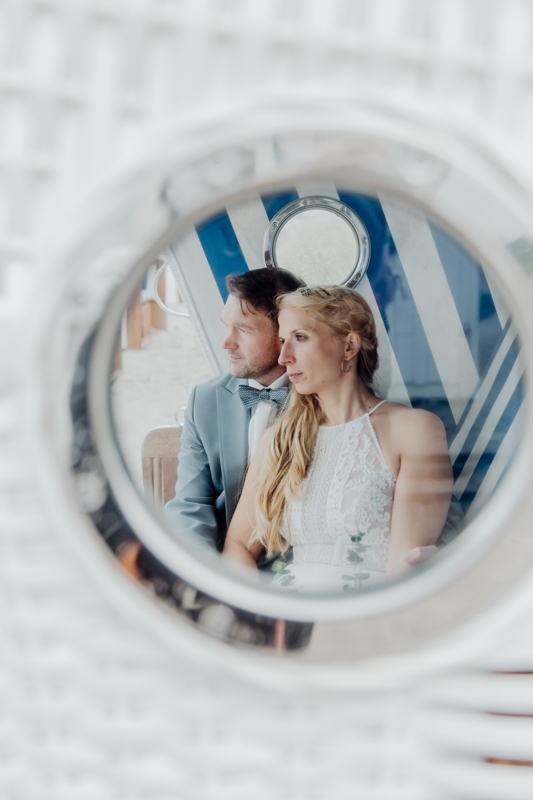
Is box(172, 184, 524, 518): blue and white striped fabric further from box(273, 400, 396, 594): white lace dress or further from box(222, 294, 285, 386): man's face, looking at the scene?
box(273, 400, 396, 594): white lace dress

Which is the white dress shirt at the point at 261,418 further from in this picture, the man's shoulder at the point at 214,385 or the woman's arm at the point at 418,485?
the woman's arm at the point at 418,485

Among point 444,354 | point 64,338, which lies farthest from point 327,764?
point 444,354

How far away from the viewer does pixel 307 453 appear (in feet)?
4.10

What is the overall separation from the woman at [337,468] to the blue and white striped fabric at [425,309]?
0.11 m

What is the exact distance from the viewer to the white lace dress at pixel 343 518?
1.12 m

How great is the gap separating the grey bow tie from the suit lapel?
0.03m

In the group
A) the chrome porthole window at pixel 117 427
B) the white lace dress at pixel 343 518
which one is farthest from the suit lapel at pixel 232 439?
the chrome porthole window at pixel 117 427

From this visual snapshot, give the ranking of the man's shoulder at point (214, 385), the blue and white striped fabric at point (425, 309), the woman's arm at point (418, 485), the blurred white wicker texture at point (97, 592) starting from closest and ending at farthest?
1. the blurred white wicker texture at point (97, 592)
2. the woman's arm at point (418, 485)
3. the blue and white striped fabric at point (425, 309)
4. the man's shoulder at point (214, 385)

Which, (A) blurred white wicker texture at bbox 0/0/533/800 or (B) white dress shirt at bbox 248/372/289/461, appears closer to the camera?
(A) blurred white wicker texture at bbox 0/0/533/800

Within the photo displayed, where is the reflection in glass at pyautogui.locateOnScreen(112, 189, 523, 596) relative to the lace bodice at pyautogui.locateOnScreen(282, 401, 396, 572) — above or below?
above

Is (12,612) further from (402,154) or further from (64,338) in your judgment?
(402,154)

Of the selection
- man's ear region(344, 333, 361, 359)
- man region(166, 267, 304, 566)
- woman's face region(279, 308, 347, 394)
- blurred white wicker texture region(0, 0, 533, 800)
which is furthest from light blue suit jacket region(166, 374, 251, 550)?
blurred white wicker texture region(0, 0, 533, 800)

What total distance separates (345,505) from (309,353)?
35 centimetres

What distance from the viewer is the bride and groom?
1.14 metres
